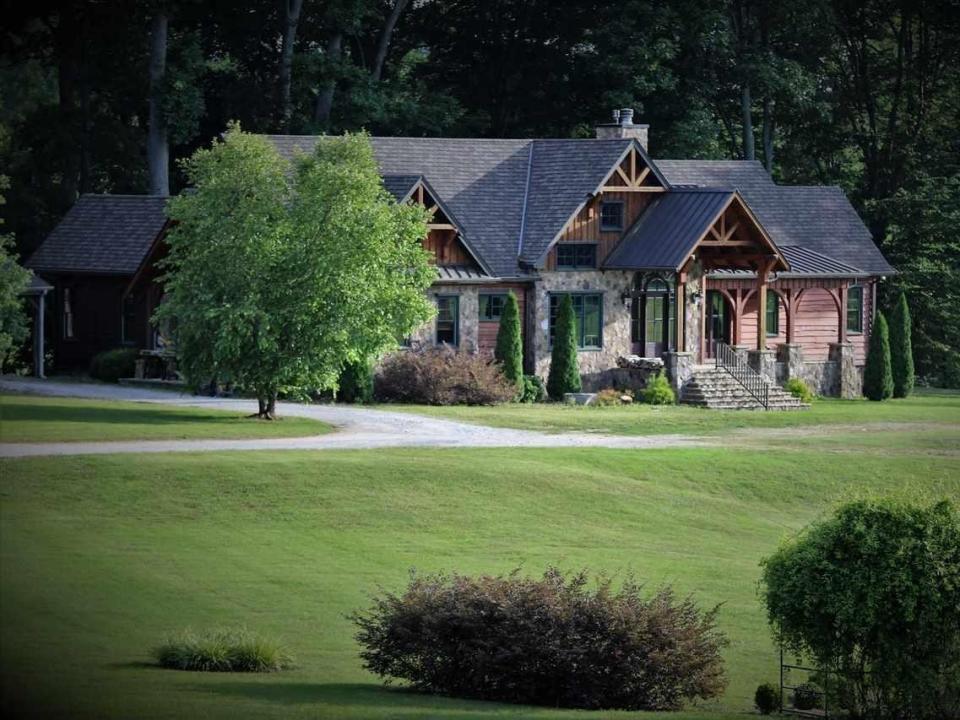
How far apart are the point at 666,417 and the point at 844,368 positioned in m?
13.3

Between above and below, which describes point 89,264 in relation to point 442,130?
below

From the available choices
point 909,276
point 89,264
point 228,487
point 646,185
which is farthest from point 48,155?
point 909,276

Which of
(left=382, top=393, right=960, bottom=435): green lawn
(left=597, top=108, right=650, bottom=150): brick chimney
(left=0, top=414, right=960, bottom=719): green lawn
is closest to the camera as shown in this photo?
(left=0, top=414, right=960, bottom=719): green lawn

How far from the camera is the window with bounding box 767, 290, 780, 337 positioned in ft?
190

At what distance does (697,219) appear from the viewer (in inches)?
2056

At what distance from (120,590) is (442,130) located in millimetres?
49500

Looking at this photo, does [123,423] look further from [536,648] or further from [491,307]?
[536,648]

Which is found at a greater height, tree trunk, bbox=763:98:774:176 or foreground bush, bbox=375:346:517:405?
tree trunk, bbox=763:98:774:176

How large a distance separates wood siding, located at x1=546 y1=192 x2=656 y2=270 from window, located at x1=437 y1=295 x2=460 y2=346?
11.4 ft

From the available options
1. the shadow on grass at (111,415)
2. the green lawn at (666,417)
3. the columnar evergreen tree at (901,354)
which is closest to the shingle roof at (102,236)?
the green lawn at (666,417)

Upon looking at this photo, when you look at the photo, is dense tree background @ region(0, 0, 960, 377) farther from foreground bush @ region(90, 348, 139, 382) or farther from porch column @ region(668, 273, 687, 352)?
porch column @ region(668, 273, 687, 352)

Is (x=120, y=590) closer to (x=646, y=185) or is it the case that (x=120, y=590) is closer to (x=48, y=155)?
(x=48, y=155)

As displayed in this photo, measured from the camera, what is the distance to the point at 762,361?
53.9 metres

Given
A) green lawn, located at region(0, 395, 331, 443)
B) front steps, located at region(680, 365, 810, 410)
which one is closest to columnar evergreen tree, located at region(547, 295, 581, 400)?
front steps, located at region(680, 365, 810, 410)
